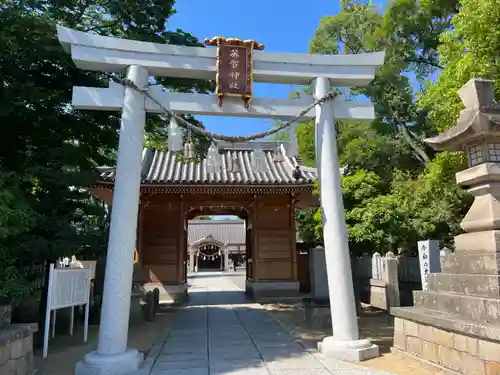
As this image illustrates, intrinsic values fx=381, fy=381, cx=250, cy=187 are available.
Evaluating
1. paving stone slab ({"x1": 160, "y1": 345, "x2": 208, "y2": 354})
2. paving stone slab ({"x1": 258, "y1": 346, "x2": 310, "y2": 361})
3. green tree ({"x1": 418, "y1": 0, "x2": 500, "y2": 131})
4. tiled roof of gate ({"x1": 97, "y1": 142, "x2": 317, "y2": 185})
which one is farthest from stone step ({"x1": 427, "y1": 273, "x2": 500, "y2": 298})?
tiled roof of gate ({"x1": 97, "y1": 142, "x2": 317, "y2": 185})

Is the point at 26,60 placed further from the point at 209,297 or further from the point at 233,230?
the point at 233,230

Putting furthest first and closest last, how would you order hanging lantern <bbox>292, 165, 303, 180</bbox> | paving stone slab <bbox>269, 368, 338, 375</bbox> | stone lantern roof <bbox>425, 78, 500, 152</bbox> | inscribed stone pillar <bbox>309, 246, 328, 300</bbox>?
hanging lantern <bbox>292, 165, 303, 180</bbox>, inscribed stone pillar <bbox>309, 246, 328, 300</bbox>, paving stone slab <bbox>269, 368, 338, 375</bbox>, stone lantern roof <bbox>425, 78, 500, 152</bbox>

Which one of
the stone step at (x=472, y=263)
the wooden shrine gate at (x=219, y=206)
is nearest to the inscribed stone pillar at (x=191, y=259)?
the wooden shrine gate at (x=219, y=206)

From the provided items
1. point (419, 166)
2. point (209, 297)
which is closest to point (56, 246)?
point (209, 297)

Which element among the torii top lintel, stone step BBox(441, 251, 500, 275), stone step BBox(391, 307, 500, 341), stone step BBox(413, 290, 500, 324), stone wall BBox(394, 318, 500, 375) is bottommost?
stone wall BBox(394, 318, 500, 375)

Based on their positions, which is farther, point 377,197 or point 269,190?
point 269,190

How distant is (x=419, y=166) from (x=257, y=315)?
10356mm

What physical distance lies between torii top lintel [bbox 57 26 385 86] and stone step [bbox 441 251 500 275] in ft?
11.4

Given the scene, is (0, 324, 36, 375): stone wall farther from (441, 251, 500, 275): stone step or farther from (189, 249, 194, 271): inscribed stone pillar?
(189, 249, 194, 271): inscribed stone pillar

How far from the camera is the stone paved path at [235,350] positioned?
17.4 feet

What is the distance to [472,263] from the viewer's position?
16.4 ft

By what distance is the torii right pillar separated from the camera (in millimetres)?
5848

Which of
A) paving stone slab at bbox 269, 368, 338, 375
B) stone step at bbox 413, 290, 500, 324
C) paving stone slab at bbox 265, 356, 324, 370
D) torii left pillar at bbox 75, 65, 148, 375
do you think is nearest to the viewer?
stone step at bbox 413, 290, 500, 324

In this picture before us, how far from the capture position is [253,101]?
6.61 metres
